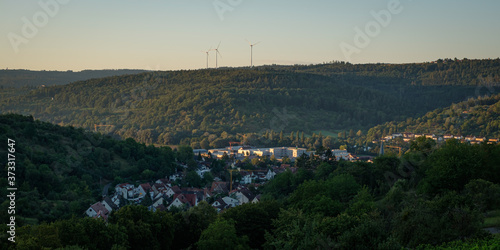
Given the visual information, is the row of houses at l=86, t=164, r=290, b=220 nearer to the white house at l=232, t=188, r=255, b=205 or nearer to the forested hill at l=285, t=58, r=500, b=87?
the white house at l=232, t=188, r=255, b=205

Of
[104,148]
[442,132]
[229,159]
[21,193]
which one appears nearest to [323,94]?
[442,132]

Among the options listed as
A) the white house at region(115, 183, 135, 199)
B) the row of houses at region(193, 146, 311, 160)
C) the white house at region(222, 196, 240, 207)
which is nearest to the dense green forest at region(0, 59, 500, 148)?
the row of houses at region(193, 146, 311, 160)

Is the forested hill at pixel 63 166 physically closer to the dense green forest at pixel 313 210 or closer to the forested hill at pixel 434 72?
the dense green forest at pixel 313 210

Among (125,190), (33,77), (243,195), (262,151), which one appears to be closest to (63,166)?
(125,190)

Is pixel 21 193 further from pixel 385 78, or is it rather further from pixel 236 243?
pixel 385 78

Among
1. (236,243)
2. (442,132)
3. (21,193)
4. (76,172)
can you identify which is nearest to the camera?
(236,243)

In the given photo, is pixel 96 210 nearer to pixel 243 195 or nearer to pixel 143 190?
pixel 143 190

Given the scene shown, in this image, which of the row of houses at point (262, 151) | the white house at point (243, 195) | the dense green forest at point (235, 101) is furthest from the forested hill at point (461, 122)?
the white house at point (243, 195)
